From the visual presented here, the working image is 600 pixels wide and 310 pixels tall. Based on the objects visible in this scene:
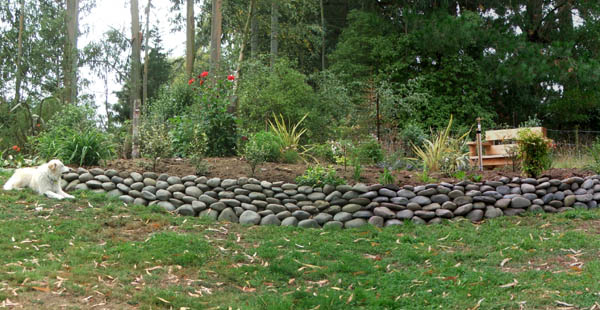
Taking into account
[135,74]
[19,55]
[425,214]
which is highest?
[19,55]

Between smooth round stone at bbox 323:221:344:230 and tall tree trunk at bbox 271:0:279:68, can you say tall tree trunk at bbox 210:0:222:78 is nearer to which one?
tall tree trunk at bbox 271:0:279:68

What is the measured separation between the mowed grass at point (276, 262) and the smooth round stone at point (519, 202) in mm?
221

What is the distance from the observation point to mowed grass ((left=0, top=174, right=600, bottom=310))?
3.91 meters

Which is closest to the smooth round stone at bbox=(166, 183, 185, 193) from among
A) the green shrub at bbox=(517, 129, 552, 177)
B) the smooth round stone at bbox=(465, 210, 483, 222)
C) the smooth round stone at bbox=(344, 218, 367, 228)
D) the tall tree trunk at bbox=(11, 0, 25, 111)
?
the smooth round stone at bbox=(344, 218, 367, 228)

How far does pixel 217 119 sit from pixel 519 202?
4497mm

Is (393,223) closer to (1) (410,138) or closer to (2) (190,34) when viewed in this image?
(1) (410,138)

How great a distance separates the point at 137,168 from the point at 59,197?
4.16ft

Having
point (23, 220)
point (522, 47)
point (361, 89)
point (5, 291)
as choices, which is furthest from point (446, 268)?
point (522, 47)

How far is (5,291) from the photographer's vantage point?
3.71 meters

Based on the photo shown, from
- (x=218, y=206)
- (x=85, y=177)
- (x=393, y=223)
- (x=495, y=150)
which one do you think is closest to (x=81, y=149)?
(x=85, y=177)

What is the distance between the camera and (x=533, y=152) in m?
7.06

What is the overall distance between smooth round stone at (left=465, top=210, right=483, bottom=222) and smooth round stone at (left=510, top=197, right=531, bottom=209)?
19.2 inches

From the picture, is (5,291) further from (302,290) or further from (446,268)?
(446,268)

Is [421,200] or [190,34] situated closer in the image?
[421,200]
